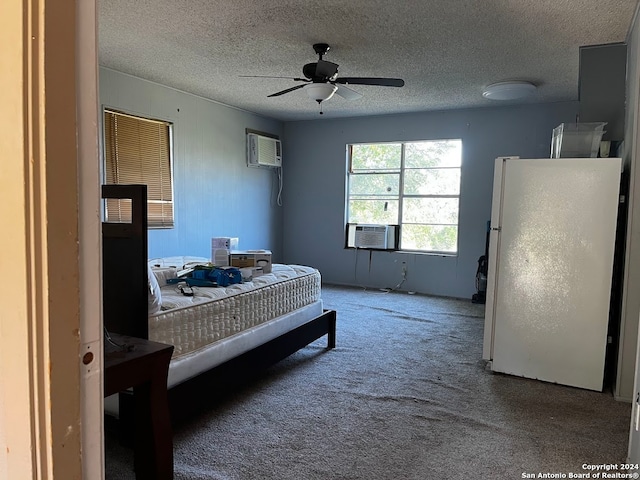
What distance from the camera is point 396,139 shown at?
5875mm

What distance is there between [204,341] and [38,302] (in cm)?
176

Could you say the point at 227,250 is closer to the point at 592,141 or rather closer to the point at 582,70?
the point at 592,141

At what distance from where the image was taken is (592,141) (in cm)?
288

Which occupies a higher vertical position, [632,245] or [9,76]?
[9,76]

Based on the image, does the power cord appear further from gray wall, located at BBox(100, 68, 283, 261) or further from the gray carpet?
gray wall, located at BBox(100, 68, 283, 261)

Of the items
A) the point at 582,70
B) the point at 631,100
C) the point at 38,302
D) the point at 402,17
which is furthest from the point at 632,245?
the point at 38,302

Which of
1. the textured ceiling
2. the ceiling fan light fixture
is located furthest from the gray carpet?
the textured ceiling

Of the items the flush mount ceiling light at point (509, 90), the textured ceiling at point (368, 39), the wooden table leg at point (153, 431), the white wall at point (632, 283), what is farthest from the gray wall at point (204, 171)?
the white wall at point (632, 283)

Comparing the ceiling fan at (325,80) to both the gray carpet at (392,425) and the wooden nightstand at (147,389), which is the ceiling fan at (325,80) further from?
the wooden nightstand at (147,389)

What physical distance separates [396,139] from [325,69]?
2.82m

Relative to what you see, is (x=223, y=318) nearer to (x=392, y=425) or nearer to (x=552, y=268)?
(x=392, y=425)

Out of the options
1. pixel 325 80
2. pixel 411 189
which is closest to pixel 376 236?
pixel 411 189

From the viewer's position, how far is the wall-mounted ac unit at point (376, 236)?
598cm

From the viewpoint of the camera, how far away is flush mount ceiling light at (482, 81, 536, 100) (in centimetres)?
419
